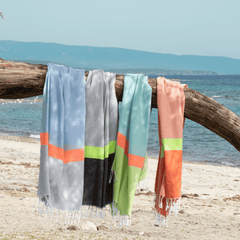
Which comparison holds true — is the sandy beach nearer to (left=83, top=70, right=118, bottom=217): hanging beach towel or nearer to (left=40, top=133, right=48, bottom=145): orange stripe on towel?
(left=83, top=70, right=118, bottom=217): hanging beach towel

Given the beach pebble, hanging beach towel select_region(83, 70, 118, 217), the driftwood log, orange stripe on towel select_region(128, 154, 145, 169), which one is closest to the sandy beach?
the beach pebble

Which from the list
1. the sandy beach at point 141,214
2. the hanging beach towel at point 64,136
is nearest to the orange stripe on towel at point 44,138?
the hanging beach towel at point 64,136

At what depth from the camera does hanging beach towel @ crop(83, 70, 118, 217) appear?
2.68 metres

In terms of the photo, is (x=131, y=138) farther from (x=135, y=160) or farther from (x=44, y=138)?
(x=44, y=138)

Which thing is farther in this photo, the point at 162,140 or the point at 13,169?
the point at 13,169

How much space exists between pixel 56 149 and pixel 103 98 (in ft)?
2.07

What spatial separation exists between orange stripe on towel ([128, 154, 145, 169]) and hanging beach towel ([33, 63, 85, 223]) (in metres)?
0.43

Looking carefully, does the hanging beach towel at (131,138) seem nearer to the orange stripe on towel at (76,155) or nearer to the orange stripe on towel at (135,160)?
the orange stripe on towel at (135,160)

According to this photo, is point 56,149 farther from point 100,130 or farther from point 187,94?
point 187,94

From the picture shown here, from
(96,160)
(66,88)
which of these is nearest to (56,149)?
(96,160)

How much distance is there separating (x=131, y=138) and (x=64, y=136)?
0.61 meters

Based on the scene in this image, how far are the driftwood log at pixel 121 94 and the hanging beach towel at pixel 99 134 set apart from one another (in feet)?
0.39

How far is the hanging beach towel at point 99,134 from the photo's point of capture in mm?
2682

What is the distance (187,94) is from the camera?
2820 millimetres
